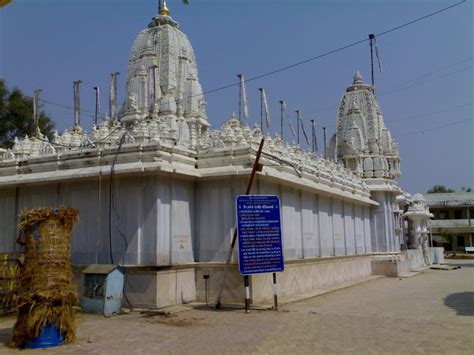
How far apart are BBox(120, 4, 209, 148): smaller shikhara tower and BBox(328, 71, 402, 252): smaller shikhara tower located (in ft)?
36.2

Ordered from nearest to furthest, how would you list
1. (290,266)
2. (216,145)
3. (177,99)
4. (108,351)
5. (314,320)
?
(108,351)
(314,320)
(216,145)
(290,266)
(177,99)

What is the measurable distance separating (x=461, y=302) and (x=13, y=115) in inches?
1292

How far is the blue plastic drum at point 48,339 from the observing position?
30.5 ft

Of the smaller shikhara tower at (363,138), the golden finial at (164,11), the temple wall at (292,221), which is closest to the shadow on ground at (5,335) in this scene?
the temple wall at (292,221)

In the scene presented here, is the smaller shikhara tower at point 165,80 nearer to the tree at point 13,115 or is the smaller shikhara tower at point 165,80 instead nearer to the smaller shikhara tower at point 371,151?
the smaller shikhara tower at point 371,151

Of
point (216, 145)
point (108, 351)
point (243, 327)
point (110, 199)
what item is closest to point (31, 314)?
point (108, 351)

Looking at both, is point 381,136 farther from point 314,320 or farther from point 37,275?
point 37,275

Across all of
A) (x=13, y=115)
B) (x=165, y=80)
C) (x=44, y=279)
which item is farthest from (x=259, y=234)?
(x=13, y=115)

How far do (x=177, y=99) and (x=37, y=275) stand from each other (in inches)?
639

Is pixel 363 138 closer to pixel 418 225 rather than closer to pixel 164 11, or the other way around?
pixel 418 225

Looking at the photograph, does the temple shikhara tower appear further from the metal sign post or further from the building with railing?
the building with railing

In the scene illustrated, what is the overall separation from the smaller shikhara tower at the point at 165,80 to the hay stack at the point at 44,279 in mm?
12941

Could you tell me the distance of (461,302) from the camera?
50.6 feet

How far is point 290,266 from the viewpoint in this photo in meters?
17.2
